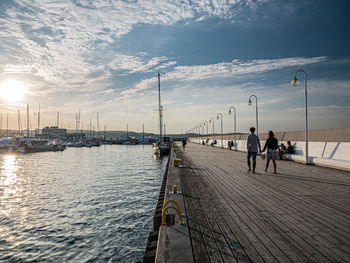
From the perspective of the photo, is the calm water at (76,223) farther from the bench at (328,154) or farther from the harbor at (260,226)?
the bench at (328,154)

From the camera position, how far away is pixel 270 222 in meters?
4.98

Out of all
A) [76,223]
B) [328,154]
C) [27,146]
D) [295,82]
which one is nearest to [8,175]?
[76,223]

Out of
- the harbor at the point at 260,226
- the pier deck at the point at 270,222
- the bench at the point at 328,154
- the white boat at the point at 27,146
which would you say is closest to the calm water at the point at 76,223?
the harbor at the point at 260,226

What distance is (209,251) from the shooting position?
3.79 m

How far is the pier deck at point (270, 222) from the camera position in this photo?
3666mm

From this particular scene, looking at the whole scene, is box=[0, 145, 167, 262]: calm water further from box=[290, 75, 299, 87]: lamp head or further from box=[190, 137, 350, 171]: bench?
box=[290, 75, 299, 87]: lamp head

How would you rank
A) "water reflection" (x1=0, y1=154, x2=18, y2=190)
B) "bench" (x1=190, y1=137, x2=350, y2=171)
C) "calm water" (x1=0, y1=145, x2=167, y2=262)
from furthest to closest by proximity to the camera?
"water reflection" (x1=0, y1=154, x2=18, y2=190) < "bench" (x1=190, y1=137, x2=350, y2=171) < "calm water" (x1=0, y1=145, x2=167, y2=262)

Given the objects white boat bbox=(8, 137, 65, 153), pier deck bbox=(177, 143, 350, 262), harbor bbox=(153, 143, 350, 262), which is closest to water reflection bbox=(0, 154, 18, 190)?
pier deck bbox=(177, 143, 350, 262)

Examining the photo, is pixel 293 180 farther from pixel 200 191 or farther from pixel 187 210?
pixel 187 210

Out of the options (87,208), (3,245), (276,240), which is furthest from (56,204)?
(276,240)

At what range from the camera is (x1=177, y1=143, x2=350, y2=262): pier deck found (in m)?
3.67

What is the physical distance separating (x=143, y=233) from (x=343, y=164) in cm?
1127

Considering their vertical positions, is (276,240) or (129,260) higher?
(276,240)

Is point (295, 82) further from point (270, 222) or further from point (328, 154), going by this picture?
point (270, 222)
